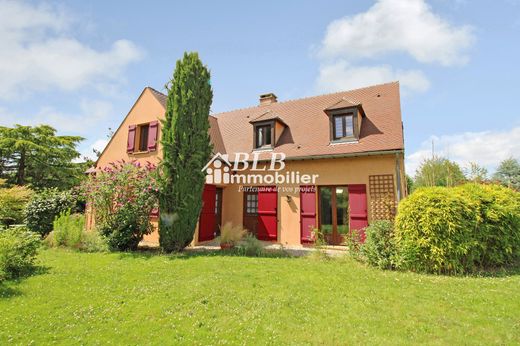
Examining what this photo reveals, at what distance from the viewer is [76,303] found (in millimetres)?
4520

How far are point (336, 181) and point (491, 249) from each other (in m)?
5.18

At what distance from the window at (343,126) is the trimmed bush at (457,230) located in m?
4.58

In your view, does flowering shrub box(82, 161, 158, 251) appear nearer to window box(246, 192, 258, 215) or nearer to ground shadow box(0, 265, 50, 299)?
ground shadow box(0, 265, 50, 299)

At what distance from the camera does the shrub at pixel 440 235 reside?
6.48 meters

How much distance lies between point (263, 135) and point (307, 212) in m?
4.59

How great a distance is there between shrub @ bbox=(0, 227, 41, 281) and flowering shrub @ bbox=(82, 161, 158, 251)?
2728 millimetres

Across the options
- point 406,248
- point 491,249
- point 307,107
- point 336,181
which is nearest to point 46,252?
point 336,181

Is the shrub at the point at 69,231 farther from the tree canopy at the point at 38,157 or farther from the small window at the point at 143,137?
the tree canopy at the point at 38,157

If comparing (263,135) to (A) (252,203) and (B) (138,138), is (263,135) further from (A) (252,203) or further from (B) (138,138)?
(B) (138,138)

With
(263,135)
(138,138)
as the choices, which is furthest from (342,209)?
(138,138)

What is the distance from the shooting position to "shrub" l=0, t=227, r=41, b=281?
5.96 meters

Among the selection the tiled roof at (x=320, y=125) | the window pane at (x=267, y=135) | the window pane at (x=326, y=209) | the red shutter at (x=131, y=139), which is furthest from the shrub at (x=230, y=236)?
the red shutter at (x=131, y=139)

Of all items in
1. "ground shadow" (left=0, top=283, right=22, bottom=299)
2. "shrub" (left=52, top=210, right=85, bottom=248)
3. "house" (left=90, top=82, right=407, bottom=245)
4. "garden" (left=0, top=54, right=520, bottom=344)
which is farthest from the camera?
"house" (left=90, top=82, right=407, bottom=245)

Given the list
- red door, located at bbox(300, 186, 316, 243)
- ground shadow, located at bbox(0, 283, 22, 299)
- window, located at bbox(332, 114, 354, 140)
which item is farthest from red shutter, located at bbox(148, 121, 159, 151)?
window, located at bbox(332, 114, 354, 140)
